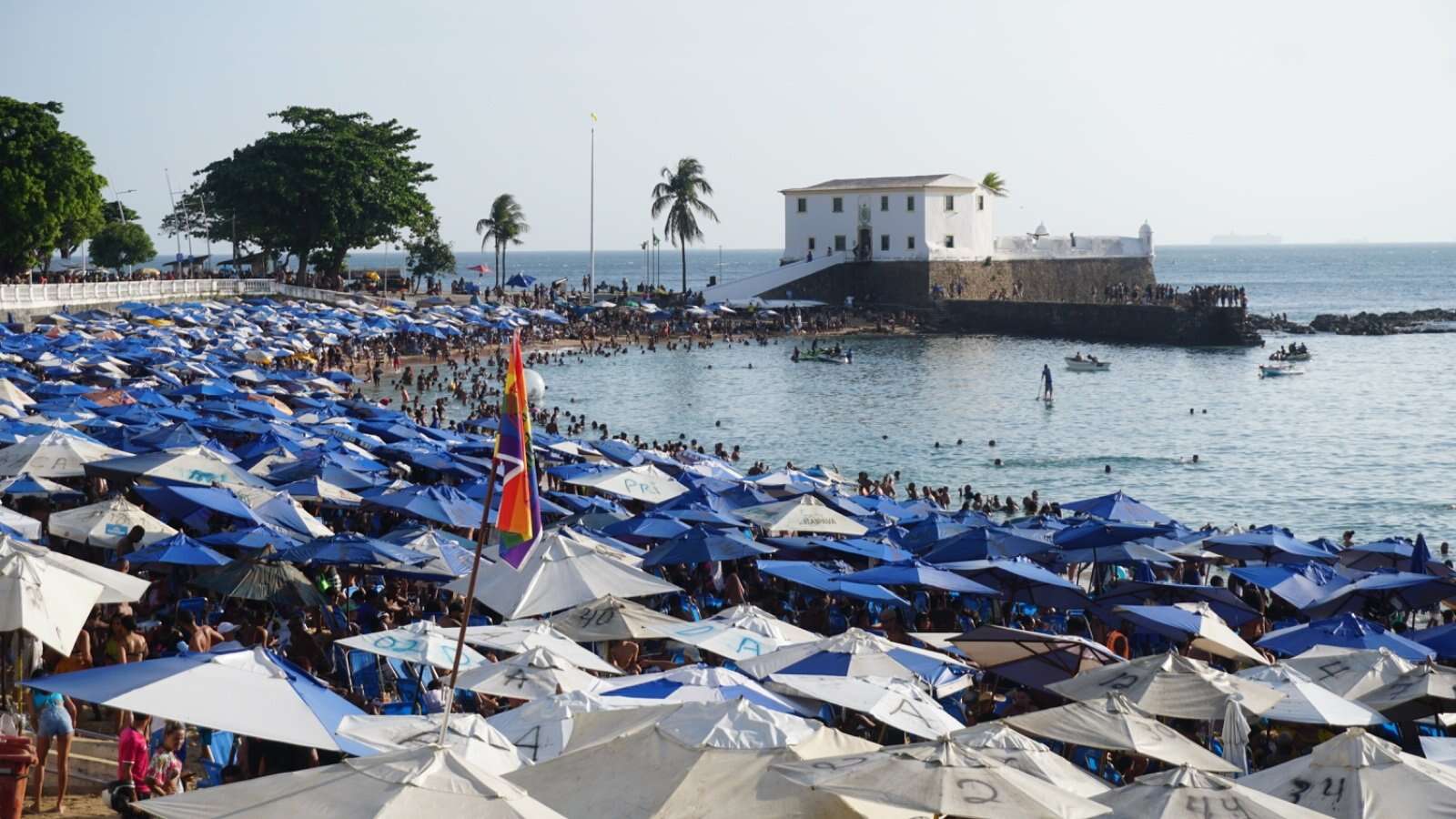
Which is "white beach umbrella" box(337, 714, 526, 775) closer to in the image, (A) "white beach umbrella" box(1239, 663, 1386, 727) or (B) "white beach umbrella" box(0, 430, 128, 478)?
(A) "white beach umbrella" box(1239, 663, 1386, 727)

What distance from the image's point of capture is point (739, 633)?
12.9 m

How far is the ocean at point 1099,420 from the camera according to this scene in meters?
37.2

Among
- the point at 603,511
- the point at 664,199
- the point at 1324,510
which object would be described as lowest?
the point at 1324,510

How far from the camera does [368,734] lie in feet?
29.9

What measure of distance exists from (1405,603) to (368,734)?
1374cm

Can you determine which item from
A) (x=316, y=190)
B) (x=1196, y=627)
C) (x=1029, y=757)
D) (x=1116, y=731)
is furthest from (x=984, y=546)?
(x=316, y=190)

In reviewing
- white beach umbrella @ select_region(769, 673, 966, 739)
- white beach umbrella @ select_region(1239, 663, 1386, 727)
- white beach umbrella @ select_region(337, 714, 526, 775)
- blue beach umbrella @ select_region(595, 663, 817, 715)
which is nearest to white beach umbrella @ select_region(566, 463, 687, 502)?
white beach umbrella @ select_region(769, 673, 966, 739)

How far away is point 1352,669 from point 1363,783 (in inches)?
186

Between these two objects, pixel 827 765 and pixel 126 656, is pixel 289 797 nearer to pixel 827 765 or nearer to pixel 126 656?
pixel 827 765

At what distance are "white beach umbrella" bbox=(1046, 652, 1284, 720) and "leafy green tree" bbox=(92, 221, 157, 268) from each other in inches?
4092

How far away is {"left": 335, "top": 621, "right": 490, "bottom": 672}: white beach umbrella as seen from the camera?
11.7 meters

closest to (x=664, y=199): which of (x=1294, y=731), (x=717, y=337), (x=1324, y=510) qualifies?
(x=717, y=337)

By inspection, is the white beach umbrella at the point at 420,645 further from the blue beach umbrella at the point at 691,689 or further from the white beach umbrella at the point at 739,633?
the white beach umbrella at the point at 739,633

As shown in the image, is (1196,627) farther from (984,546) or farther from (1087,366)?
(1087,366)
